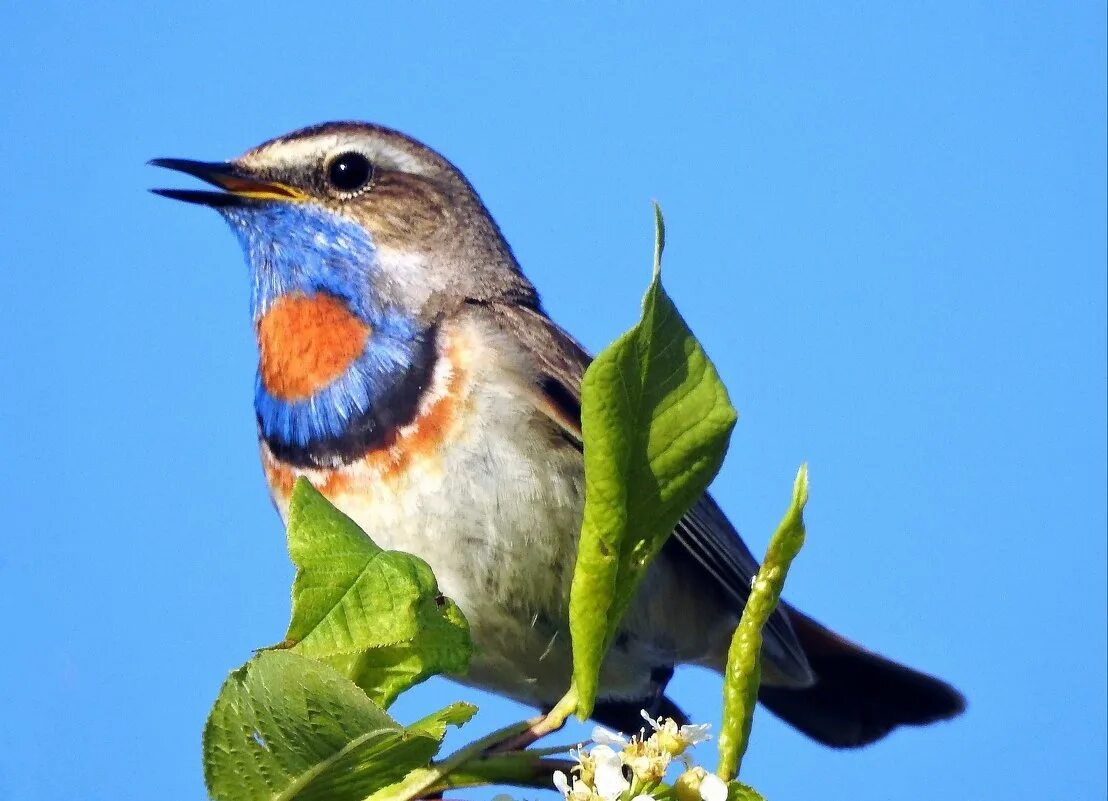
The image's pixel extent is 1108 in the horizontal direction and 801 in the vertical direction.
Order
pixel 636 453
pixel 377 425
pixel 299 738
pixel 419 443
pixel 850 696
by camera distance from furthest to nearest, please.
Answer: pixel 850 696 < pixel 377 425 < pixel 419 443 < pixel 636 453 < pixel 299 738

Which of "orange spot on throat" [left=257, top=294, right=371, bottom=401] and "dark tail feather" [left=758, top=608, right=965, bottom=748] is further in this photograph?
"dark tail feather" [left=758, top=608, right=965, bottom=748]

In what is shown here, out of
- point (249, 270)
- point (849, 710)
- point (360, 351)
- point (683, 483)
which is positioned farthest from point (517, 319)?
point (683, 483)

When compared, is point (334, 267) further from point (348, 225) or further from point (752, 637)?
point (752, 637)

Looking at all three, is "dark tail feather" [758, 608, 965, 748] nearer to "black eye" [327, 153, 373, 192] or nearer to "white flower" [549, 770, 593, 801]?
"black eye" [327, 153, 373, 192]

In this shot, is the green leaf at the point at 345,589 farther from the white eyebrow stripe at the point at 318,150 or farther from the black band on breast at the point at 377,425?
the white eyebrow stripe at the point at 318,150

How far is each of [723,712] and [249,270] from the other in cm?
375

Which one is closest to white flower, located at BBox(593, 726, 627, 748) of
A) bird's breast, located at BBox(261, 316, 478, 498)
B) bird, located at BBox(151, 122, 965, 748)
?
bird, located at BBox(151, 122, 965, 748)

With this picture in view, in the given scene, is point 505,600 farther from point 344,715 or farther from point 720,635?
point 344,715

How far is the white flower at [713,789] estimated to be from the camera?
1.71 metres

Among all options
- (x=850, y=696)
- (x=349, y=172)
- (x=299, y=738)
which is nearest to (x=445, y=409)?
(x=349, y=172)

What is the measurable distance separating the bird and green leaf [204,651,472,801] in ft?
8.31

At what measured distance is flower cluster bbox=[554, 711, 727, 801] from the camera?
1.70m

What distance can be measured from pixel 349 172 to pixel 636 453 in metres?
3.87

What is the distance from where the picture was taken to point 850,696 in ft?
21.2
